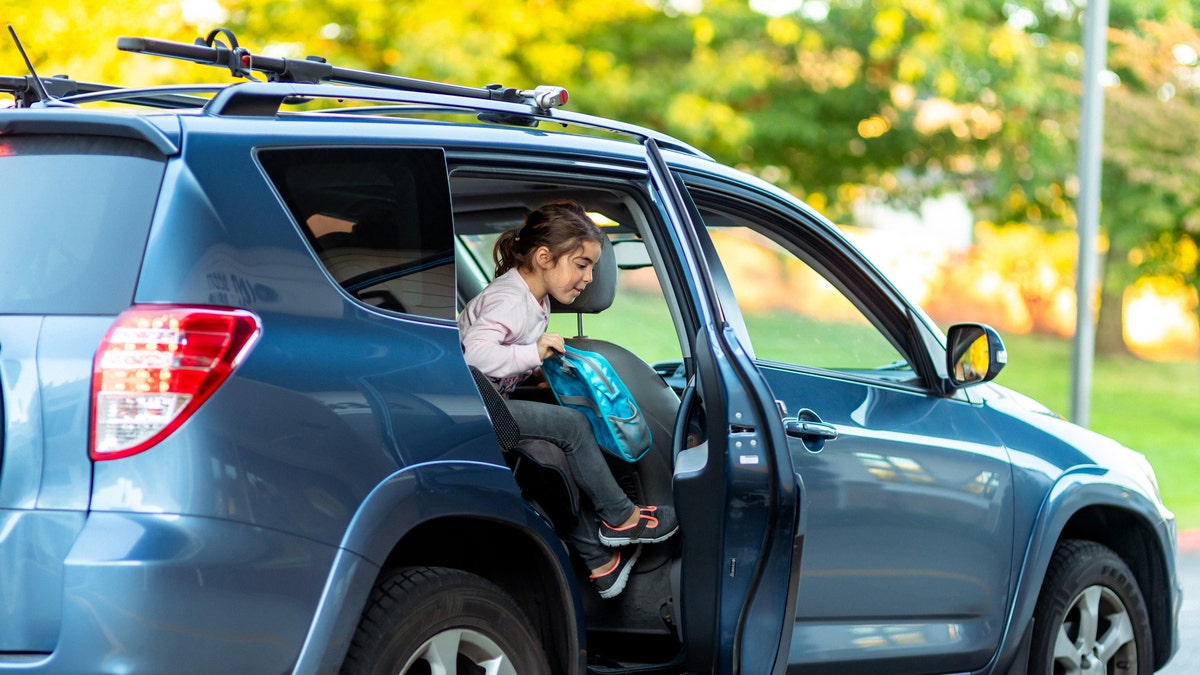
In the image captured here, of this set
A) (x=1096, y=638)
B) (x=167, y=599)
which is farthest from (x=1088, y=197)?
(x=167, y=599)

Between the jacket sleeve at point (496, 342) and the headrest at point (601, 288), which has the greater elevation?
the headrest at point (601, 288)

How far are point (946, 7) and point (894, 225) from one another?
2155cm

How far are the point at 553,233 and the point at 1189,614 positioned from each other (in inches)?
213

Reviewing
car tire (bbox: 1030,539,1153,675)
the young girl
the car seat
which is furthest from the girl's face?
car tire (bbox: 1030,539,1153,675)

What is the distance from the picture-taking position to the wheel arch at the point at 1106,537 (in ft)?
15.8

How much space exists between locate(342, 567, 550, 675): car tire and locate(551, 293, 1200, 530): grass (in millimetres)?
1326

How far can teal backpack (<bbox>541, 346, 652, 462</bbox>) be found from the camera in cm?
416

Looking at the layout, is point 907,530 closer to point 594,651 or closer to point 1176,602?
point 594,651

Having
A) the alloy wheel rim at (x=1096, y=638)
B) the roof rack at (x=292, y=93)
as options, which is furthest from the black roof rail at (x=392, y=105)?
the alloy wheel rim at (x=1096, y=638)

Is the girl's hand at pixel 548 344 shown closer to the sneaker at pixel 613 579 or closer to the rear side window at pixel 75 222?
the sneaker at pixel 613 579

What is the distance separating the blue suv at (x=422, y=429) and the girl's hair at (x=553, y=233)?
142mm

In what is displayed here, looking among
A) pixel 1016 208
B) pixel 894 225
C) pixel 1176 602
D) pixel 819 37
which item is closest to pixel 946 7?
pixel 819 37

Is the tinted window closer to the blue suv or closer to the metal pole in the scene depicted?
the blue suv

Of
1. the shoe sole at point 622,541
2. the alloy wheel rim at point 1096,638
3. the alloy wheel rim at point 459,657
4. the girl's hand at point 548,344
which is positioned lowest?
the alloy wheel rim at point 459,657
